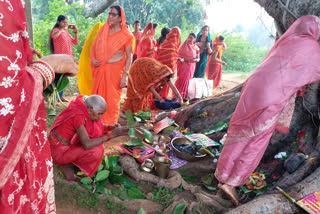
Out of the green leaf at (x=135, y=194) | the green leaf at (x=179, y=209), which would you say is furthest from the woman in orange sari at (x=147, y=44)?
the green leaf at (x=179, y=209)

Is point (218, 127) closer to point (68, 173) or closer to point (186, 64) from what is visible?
point (68, 173)

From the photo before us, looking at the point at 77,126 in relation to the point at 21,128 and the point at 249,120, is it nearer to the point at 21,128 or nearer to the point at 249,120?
the point at 21,128

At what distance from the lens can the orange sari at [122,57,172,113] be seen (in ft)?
16.6

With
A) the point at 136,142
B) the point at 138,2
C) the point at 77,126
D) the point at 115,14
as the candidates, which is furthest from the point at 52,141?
the point at 138,2

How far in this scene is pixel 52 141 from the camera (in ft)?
9.16

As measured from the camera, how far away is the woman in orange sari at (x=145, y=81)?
16.6 feet

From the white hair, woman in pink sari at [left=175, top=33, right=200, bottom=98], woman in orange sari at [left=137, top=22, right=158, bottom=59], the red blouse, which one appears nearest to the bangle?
the white hair

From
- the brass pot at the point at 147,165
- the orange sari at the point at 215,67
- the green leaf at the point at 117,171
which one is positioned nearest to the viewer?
the green leaf at the point at 117,171

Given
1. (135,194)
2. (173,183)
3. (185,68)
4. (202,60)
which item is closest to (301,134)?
(173,183)

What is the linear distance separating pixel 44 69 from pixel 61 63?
0.41 feet

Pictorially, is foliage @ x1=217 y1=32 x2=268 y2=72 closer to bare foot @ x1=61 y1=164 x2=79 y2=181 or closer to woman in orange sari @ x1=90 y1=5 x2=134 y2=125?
woman in orange sari @ x1=90 y1=5 x2=134 y2=125

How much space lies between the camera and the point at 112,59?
4242 millimetres

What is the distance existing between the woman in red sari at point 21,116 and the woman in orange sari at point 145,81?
3.74m

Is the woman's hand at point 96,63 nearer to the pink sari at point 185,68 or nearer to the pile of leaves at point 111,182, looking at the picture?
the pile of leaves at point 111,182
